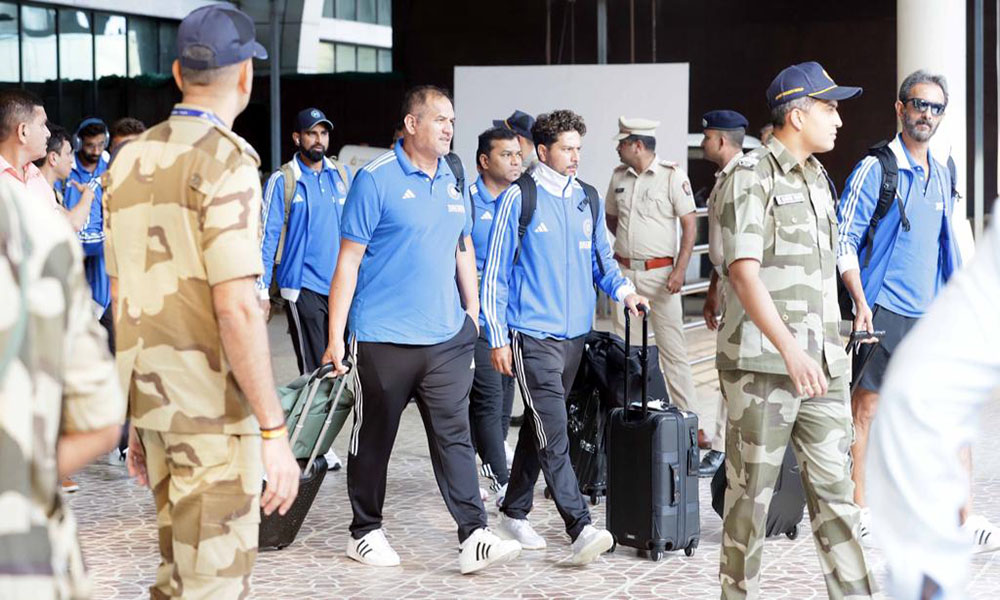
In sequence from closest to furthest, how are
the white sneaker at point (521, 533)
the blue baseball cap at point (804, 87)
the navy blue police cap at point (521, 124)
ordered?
the blue baseball cap at point (804, 87), the white sneaker at point (521, 533), the navy blue police cap at point (521, 124)

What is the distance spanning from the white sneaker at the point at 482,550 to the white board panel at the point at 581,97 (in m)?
6.60

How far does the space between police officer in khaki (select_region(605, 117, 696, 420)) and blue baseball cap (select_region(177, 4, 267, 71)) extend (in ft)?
16.9

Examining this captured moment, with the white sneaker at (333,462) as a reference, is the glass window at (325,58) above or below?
above

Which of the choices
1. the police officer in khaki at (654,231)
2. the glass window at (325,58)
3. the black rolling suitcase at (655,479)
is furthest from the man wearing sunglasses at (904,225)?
the glass window at (325,58)

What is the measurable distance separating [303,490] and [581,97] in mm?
6716

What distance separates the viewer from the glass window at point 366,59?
2714 cm

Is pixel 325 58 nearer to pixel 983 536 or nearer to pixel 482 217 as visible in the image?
pixel 482 217

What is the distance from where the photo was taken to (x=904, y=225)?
5.85 metres

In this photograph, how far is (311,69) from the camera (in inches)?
1024

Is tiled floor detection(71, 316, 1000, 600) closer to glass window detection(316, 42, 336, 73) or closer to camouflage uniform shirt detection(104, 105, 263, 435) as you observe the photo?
camouflage uniform shirt detection(104, 105, 263, 435)

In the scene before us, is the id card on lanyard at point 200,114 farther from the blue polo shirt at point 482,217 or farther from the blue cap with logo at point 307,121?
the blue cap with logo at point 307,121

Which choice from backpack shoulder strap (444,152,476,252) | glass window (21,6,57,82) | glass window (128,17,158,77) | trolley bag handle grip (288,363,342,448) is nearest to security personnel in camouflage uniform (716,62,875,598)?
backpack shoulder strap (444,152,476,252)

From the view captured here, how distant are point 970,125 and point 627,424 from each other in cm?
1368

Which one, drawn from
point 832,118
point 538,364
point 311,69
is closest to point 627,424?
point 538,364
